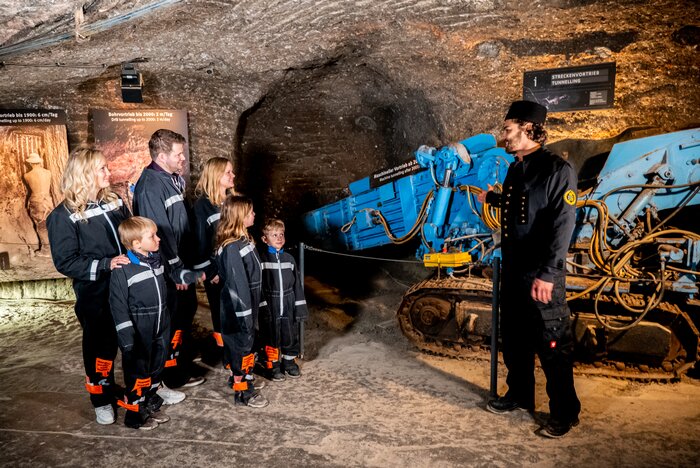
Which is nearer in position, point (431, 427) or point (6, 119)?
point (431, 427)

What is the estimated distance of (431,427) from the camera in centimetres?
329

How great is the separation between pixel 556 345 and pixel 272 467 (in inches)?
76.8

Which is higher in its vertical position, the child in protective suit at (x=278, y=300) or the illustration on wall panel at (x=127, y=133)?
the illustration on wall panel at (x=127, y=133)

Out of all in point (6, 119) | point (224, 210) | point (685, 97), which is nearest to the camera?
point (224, 210)

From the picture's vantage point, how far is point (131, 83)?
20.2 feet

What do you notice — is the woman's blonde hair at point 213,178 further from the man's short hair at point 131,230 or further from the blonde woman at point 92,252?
the man's short hair at point 131,230

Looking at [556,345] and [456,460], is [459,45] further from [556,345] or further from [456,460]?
[456,460]

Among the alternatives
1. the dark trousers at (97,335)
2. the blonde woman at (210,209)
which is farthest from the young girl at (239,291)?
the dark trousers at (97,335)

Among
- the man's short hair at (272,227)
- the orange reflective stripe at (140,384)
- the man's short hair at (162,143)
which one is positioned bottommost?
the orange reflective stripe at (140,384)

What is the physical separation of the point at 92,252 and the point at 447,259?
296 cm

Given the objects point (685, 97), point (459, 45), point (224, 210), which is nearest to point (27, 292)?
point (224, 210)

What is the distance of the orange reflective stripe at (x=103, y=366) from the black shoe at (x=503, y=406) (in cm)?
276

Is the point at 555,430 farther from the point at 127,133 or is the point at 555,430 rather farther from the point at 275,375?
the point at 127,133

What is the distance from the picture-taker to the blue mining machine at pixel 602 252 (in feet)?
12.8
